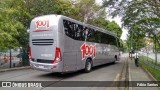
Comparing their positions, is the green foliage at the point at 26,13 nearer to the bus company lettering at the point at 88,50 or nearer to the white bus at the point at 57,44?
the white bus at the point at 57,44

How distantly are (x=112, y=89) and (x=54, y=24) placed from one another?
4.81 metres

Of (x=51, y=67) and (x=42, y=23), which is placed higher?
(x=42, y=23)

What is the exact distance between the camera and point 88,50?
14375 mm

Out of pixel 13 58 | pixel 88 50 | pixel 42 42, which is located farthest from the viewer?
pixel 13 58

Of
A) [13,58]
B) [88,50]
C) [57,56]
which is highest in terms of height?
[88,50]

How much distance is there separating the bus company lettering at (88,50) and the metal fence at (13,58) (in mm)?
6720

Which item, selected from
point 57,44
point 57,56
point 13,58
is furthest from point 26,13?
point 57,56

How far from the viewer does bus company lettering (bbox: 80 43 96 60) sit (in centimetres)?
1342

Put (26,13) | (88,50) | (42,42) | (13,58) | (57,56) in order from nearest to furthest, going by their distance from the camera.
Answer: (57,56)
(42,42)
(88,50)
(13,58)
(26,13)

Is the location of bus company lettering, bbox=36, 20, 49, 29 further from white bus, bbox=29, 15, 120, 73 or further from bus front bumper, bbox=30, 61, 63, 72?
bus front bumper, bbox=30, 61, 63, 72

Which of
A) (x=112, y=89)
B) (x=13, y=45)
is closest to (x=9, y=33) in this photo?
(x=13, y=45)

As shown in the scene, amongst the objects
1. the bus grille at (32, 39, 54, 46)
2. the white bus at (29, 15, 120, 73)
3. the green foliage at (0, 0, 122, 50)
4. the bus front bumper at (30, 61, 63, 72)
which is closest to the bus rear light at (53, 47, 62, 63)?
the white bus at (29, 15, 120, 73)

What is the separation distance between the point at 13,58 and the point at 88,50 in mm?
7218

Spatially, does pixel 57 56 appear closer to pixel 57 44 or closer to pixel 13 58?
pixel 57 44
